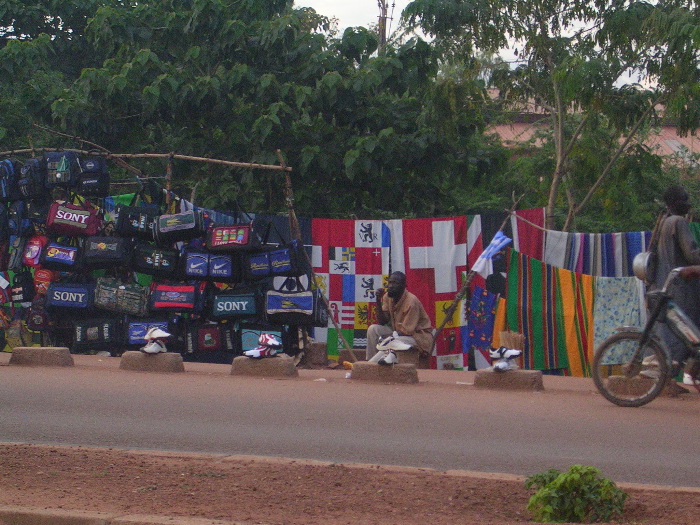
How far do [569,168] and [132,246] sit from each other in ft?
22.7

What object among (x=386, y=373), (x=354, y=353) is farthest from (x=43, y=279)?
(x=386, y=373)

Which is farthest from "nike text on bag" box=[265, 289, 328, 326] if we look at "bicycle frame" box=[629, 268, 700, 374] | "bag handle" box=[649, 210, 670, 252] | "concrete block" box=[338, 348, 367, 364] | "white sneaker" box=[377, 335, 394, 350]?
"bicycle frame" box=[629, 268, 700, 374]

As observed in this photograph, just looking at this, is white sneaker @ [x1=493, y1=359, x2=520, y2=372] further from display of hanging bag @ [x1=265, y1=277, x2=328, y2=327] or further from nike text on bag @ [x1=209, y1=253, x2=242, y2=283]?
nike text on bag @ [x1=209, y1=253, x2=242, y2=283]

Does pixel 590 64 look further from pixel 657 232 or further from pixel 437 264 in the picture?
pixel 657 232

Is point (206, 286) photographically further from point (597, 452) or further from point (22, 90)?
point (597, 452)

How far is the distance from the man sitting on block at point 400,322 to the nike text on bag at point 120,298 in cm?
324

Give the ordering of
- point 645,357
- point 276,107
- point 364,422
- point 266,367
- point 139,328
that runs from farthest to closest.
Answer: point 276,107 → point 139,328 → point 266,367 → point 645,357 → point 364,422

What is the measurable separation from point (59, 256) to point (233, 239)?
7.87 ft

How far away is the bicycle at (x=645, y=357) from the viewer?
7.23 m

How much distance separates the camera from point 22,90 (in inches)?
593

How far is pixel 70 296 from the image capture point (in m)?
12.0

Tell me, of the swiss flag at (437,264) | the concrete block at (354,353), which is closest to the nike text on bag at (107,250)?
the concrete block at (354,353)

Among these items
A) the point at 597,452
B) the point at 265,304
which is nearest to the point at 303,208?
the point at 265,304

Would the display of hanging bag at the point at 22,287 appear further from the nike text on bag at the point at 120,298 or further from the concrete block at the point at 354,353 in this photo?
the concrete block at the point at 354,353
